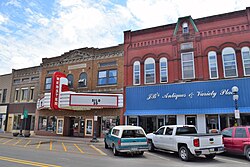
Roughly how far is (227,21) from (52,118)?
22405 millimetres

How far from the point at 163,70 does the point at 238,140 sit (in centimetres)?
1104

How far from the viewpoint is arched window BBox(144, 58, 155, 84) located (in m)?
21.3

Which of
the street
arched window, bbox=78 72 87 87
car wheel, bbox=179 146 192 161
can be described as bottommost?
the street

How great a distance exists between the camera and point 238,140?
1091 cm

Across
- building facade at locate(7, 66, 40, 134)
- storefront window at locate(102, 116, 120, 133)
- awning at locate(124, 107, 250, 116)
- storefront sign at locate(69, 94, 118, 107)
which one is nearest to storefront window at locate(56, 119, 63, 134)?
building facade at locate(7, 66, 40, 134)

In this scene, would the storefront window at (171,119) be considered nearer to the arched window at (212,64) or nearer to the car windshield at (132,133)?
the arched window at (212,64)

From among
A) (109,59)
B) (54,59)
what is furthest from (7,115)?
(109,59)

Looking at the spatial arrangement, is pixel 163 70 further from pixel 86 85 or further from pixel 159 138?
pixel 159 138

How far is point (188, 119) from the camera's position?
19078mm

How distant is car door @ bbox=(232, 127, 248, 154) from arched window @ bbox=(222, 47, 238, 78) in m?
8.14

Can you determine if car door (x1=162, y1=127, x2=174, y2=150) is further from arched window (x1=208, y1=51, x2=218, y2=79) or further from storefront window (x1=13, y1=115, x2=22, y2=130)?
storefront window (x1=13, y1=115, x2=22, y2=130)

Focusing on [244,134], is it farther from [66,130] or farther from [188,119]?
[66,130]

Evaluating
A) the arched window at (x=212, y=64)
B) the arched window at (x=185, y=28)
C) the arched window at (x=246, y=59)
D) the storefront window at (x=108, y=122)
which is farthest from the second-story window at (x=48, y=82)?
the arched window at (x=246, y=59)

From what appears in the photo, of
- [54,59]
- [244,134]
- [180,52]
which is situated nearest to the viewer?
[244,134]
